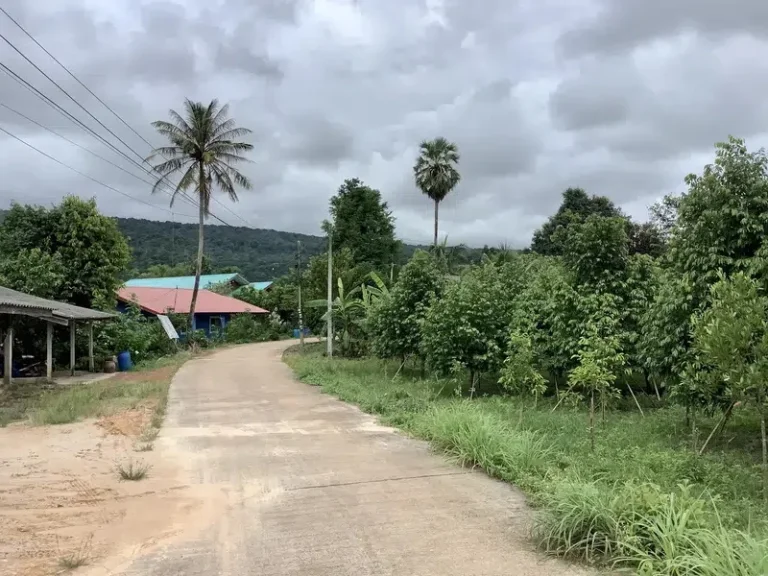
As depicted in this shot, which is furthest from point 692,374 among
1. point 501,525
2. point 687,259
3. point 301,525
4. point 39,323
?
point 39,323

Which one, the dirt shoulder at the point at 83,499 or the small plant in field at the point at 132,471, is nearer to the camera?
the dirt shoulder at the point at 83,499

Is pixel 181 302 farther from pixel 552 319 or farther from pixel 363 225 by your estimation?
pixel 552 319

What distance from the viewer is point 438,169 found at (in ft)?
136

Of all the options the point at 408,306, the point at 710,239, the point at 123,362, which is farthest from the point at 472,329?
the point at 123,362

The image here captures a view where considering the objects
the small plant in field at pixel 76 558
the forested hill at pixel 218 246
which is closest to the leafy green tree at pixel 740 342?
the small plant in field at pixel 76 558

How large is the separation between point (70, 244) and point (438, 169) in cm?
2357

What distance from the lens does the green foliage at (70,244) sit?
86.5 feet

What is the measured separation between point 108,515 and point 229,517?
126cm

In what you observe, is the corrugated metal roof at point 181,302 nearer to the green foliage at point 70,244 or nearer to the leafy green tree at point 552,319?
the green foliage at point 70,244

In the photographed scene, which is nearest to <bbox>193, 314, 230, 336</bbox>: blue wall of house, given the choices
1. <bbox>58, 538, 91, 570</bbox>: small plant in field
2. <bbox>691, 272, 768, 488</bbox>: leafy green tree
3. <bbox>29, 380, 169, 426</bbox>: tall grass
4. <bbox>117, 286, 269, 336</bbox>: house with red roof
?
<bbox>117, 286, 269, 336</bbox>: house with red roof

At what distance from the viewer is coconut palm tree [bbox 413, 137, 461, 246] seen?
41406 millimetres

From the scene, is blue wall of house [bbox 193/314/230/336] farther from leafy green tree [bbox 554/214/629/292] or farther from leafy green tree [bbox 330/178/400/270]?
leafy green tree [bbox 554/214/629/292]

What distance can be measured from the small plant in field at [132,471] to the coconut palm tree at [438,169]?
115ft

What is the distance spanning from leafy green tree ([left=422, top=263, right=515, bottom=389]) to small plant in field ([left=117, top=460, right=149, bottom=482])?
25.8 ft
